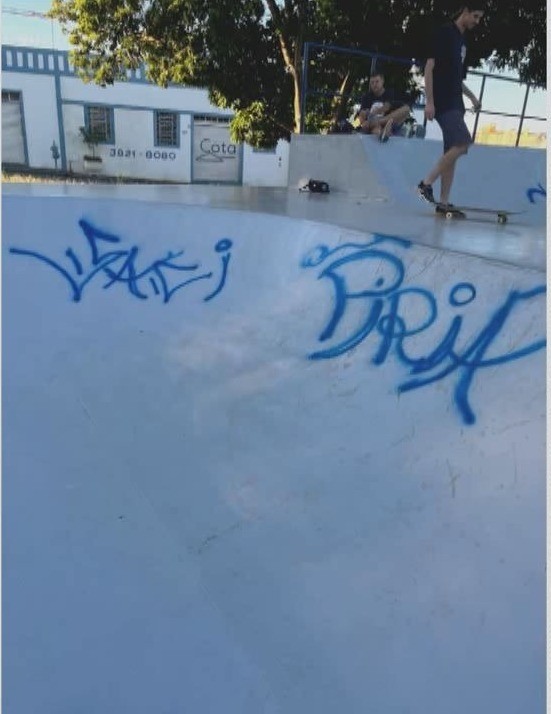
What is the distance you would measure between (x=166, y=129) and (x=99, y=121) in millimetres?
2641

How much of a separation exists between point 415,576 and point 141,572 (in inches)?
53.2

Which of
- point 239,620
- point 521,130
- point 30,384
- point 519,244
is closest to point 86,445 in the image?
point 30,384

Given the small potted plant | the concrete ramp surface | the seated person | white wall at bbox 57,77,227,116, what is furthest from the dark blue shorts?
the small potted plant

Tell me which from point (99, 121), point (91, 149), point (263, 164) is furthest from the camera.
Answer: point (263, 164)

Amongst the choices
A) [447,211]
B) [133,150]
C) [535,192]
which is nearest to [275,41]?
[535,192]

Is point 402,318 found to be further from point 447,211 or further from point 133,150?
point 133,150

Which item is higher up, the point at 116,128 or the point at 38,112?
the point at 38,112

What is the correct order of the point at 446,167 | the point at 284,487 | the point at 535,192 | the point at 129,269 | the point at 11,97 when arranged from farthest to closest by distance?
the point at 11,97 < the point at 535,192 < the point at 446,167 < the point at 129,269 < the point at 284,487

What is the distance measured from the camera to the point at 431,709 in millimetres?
2141

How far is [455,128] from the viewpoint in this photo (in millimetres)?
4211

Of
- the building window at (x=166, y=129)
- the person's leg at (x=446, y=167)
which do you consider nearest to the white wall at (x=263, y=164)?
the building window at (x=166, y=129)

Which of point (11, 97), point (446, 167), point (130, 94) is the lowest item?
point (446, 167)

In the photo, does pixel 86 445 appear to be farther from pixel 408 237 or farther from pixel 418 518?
pixel 408 237

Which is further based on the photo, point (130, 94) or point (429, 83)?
point (130, 94)
